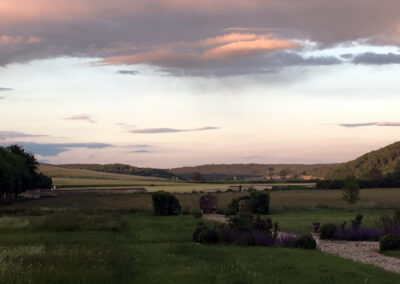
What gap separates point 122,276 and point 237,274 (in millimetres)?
3181

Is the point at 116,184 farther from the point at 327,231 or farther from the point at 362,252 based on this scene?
the point at 362,252

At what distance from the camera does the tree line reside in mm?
64812

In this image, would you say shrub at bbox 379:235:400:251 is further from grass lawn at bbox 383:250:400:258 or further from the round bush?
the round bush

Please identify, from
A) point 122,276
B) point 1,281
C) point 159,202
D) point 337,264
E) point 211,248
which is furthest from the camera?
point 159,202

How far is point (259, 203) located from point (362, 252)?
24319mm

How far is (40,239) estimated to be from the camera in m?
24.9

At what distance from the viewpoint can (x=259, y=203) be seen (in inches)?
1843

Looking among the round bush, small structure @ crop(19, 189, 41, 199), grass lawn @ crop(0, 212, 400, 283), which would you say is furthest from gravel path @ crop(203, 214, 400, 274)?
small structure @ crop(19, 189, 41, 199)

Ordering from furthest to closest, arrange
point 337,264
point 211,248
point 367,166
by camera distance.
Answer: point 367,166 → point 211,248 → point 337,264

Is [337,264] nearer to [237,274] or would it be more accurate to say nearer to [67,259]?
[237,274]

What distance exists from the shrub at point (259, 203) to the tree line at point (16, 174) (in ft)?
105

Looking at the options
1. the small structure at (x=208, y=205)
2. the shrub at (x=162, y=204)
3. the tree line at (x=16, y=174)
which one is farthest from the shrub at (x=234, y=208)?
the tree line at (x=16, y=174)

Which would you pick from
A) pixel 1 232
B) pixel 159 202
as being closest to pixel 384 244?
pixel 1 232

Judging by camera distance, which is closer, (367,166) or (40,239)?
(40,239)
